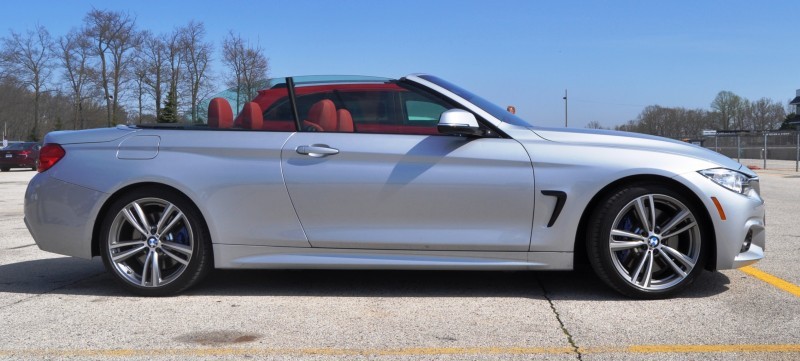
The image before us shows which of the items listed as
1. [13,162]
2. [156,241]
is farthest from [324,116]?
[13,162]

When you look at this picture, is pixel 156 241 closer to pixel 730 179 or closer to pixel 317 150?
pixel 317 150

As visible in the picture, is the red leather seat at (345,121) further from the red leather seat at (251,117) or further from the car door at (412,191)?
→ the red leather seat at (251,117)

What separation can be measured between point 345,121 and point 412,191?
676mm

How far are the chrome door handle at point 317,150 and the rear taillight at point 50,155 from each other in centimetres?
163

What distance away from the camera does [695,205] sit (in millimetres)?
4297

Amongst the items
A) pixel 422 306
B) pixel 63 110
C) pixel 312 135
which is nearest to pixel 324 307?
pixel 422 306

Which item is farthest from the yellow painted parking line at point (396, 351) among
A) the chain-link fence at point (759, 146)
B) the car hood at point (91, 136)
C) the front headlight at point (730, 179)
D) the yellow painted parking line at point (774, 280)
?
the chain-link fence at point (759, 146)

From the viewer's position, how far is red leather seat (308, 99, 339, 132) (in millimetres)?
4590

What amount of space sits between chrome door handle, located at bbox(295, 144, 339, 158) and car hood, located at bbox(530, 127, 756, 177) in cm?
128

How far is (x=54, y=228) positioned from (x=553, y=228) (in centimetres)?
323

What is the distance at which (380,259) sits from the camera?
440 centimetres

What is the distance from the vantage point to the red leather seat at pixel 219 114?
186 inches

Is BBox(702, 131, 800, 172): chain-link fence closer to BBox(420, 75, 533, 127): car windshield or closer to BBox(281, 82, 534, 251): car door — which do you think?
BBox(420, 75, 533, 127): car windshield

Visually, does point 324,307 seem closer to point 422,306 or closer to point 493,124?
point 422,306
